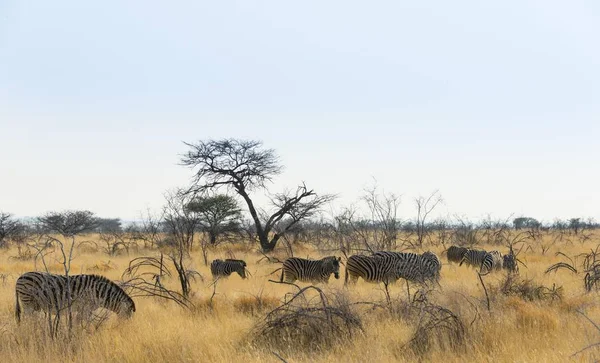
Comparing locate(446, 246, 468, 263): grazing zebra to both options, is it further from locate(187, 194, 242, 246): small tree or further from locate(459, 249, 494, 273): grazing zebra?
locate(187, 194, 242, 246): small tree

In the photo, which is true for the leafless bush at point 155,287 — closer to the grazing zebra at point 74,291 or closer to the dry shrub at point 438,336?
the grazing zebra at point 74,291

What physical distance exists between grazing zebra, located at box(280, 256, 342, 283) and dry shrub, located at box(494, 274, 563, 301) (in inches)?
166

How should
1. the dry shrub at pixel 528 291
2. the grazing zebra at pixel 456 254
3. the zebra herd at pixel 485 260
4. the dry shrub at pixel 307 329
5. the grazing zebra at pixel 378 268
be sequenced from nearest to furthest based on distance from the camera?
the dry shrub at pixel 307 329, the dry shrub at pixel 528 291, the grazing zebra at pixel 378 268, the zebra herd at pixel 485 260, the grazing zebra at pixel 456 254

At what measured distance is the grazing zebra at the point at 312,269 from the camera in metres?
12.9

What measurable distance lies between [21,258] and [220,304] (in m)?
14.5

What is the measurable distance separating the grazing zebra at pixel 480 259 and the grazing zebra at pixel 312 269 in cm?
436

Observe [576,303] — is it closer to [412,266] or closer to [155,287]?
[412,266]

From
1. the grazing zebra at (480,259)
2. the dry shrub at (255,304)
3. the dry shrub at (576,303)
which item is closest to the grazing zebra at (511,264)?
the grazing zebra at (480,259)

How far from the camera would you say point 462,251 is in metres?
17.2

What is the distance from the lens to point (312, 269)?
514 inches

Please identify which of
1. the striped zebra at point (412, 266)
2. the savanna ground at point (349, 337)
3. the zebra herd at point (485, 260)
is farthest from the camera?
the zebra herd at point (485, 260)

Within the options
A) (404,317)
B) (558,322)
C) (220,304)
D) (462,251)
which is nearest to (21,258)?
(220,304)

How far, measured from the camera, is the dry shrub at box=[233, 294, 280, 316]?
335 inches

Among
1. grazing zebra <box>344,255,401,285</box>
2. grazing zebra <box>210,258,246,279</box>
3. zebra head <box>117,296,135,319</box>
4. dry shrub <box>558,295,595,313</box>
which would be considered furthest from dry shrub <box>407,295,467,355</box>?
grazing zebra <box>210,258,246,279</box>
